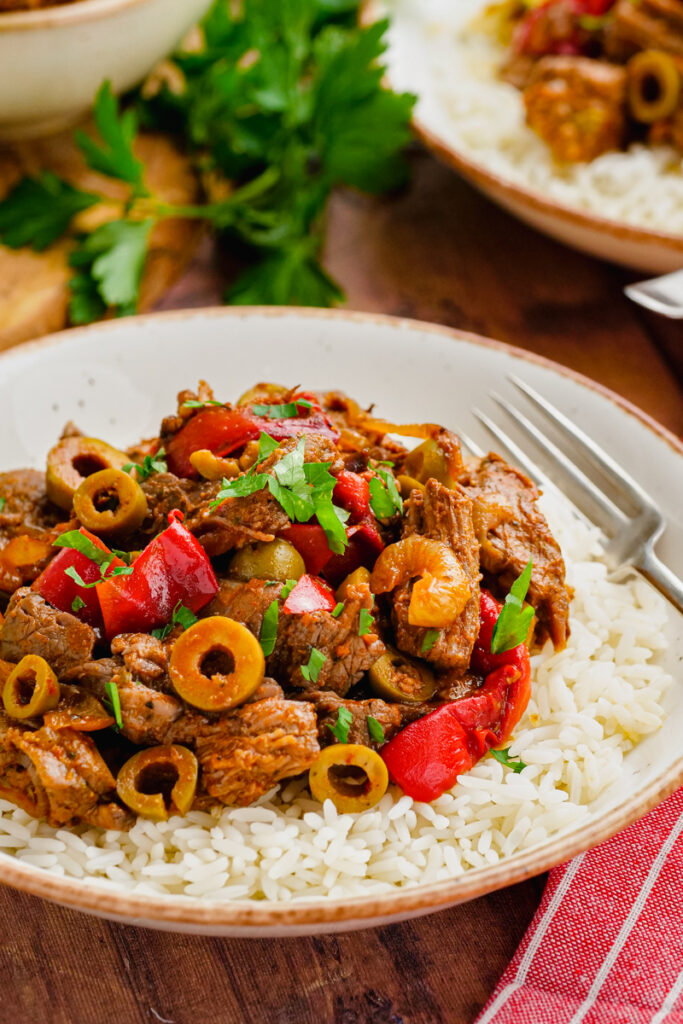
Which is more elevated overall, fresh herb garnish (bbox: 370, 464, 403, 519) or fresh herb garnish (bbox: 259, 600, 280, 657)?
fresh herb garnish (bbox: 370, 464, 403, 519)

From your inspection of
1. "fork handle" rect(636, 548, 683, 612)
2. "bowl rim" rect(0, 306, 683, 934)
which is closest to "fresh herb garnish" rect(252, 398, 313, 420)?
"fork handle" rect(636, 548, 683, 612)

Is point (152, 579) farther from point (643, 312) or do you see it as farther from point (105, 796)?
point (643, 312)

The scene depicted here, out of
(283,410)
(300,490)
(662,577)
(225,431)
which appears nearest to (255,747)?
(300,490)

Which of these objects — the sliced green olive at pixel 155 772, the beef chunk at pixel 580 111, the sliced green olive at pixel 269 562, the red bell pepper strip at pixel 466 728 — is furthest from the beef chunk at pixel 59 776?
the beef chunk at pixel 580 111

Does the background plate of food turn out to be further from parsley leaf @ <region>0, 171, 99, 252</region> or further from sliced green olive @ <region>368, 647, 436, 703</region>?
sliced green olive @ <region>368, 647, 436, 703</region>

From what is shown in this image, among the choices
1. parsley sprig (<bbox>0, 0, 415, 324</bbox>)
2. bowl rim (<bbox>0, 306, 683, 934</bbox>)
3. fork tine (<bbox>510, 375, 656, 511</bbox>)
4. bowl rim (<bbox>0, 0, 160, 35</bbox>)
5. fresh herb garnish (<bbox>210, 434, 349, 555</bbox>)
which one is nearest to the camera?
bowl rim (<bbox>0, 306, 683, 934</bbox>)

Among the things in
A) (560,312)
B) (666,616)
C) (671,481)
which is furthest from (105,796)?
(560,312)
